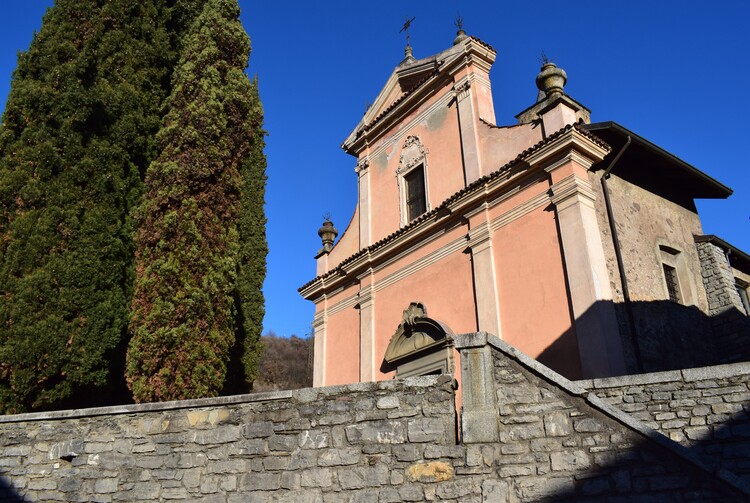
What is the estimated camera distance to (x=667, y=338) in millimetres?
9375

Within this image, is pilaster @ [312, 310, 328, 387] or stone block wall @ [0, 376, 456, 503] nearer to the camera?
stone block wall @ [0, 376, 456, 503]

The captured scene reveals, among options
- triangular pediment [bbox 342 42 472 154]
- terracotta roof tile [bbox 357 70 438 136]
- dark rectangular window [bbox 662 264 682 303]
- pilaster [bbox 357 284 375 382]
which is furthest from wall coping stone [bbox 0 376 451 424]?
terracotta roof tile [bbox 357 70 438 136]

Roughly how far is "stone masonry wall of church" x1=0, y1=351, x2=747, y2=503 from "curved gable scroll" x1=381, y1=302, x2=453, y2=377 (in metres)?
5.43

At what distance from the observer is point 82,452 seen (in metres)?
5.70

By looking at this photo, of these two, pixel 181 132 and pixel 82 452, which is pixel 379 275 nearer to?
pixel 181 132

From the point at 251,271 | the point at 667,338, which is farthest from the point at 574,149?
the point at 251,271

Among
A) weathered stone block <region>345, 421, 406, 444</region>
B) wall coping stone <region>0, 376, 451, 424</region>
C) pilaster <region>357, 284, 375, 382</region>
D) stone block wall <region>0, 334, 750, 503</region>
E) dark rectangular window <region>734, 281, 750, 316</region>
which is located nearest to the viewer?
stone block wall <region>0, 334, 750, 503</region>

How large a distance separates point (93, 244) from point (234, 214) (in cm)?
199

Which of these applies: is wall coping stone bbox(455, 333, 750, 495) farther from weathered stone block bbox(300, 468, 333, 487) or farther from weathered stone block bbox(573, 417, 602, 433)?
weathered stone block bbox(300, 468, 333, 487)

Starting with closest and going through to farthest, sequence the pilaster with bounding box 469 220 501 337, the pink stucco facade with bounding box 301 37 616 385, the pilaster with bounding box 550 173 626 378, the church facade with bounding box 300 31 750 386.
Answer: the pilaster with bounding box 550 173 626 378 < the church facade with bounding box 300 31 750 386 < the pink stucco facade with bounding box 301 37 616 385 < the pilaster with bounding box 469 220 501 337

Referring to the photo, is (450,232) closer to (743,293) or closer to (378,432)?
(743,293)

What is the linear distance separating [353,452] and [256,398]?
1.08 m

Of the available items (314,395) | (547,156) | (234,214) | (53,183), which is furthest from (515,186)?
(53,183)

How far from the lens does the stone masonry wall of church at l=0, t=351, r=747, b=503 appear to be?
4273mm
